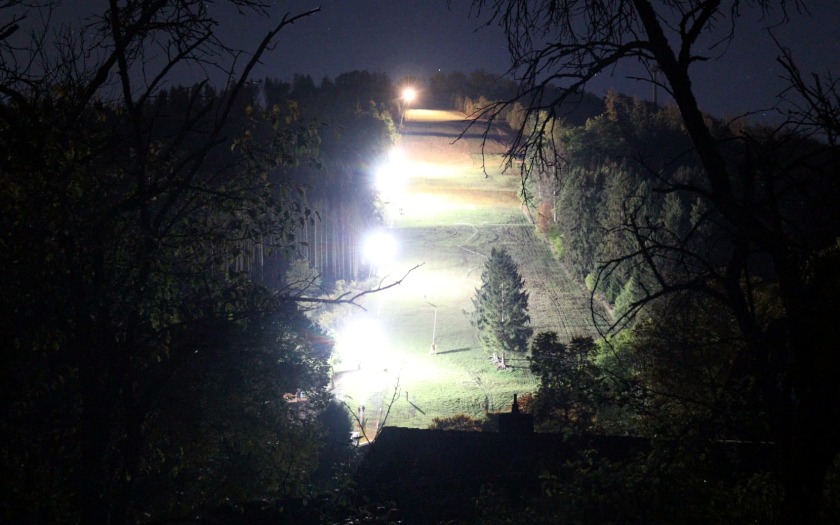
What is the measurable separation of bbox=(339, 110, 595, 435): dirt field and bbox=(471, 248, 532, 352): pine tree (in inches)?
52.5

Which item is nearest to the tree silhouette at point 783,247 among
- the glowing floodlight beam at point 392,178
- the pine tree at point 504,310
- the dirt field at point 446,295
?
the dirt field at point 446,295

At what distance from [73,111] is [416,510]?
7.76 m

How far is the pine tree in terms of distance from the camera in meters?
50.6

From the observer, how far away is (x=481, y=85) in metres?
119

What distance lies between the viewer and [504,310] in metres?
51.1

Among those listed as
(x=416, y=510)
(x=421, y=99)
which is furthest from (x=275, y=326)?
(x=421, y=99)

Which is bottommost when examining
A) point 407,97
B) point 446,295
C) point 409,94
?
point 446,295

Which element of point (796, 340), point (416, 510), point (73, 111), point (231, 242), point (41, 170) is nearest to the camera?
point (796, 340)

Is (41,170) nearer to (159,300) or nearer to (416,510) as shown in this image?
(159,300)

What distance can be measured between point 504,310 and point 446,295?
11.0 metres

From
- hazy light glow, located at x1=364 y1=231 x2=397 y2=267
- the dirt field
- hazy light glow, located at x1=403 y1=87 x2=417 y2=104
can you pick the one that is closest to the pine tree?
the dirt field

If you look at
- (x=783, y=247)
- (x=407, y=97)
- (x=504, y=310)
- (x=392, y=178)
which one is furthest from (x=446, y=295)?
(x=407, y=97)

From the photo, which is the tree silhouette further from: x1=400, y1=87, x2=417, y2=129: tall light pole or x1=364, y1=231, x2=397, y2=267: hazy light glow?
x1=400, y1=87, x2=417, y2=129: tall light pole

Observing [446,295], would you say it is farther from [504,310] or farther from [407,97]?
[407,97]
